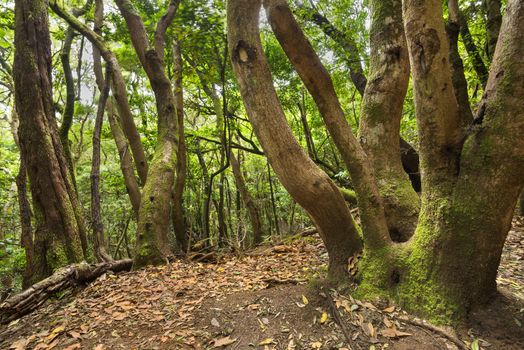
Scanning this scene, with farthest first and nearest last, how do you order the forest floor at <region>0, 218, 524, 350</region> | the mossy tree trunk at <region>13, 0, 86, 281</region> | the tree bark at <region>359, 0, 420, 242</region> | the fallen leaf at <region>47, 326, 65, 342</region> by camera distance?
the mossy tree trunk at <region>13, 0, 86, 281</region>, the tree bark at <region>359, 0, 420, 242</region>, the fallen leaf at <region>47, 326, 65, 342</region>, the forest floor at <region>0, 218, 524, 350</region>

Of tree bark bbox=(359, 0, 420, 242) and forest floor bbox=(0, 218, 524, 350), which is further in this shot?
tree bark bbox=(359, 0, 420, 242)

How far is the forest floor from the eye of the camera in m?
2.17

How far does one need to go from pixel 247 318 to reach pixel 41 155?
3.48 m

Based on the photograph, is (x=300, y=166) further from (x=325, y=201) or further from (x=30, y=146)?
(x=30, y=146)

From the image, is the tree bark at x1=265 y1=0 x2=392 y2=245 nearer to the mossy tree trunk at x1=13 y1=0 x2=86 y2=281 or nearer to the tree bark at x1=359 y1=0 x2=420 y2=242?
the tree bark at x1=359 y1=0 x2=420 y2=242

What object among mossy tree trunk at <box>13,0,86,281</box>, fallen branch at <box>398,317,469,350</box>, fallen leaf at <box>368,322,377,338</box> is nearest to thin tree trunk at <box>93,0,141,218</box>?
mossy tree trunk at <box>13,0,86,281</box>

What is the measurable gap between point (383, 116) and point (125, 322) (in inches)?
127

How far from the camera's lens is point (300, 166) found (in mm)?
2650

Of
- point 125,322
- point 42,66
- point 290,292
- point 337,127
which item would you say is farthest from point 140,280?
point 42,66

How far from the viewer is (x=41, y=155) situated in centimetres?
412

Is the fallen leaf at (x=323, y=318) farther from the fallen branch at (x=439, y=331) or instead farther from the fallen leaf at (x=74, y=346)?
the fallen leaf at (x=74, y=346)

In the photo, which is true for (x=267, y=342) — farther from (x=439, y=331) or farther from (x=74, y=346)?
(x=74, y=346)

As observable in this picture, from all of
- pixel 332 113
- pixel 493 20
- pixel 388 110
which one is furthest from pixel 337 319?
pixel 493 20

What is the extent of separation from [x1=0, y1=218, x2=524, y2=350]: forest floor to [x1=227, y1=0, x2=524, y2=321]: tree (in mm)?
177
